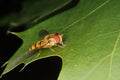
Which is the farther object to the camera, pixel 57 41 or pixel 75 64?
pixel 57 41

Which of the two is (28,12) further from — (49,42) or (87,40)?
(87,40)

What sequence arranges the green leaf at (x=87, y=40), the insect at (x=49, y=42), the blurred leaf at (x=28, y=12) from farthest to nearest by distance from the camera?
the blurred leaf at (x=28, y=12) < the insect at (x=49, y=42) < the green leaf at (x=87, y=40)

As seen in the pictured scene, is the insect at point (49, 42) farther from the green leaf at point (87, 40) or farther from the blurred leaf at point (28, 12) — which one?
the blurred leaf at point (28, 12)

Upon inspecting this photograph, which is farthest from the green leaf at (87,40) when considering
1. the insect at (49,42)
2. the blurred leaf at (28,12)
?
the blurred leaf at (28,12)

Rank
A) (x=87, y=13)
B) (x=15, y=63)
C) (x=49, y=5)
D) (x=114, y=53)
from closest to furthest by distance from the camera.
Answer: (x=114, y=53), (x=15, y=63), (x=87, y=13), (x=49, y=5)

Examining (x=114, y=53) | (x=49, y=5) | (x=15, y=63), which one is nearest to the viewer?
(x=114, y=53)

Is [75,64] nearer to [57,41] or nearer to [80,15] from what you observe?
[57,41]

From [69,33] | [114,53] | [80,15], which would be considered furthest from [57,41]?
[114,53]
